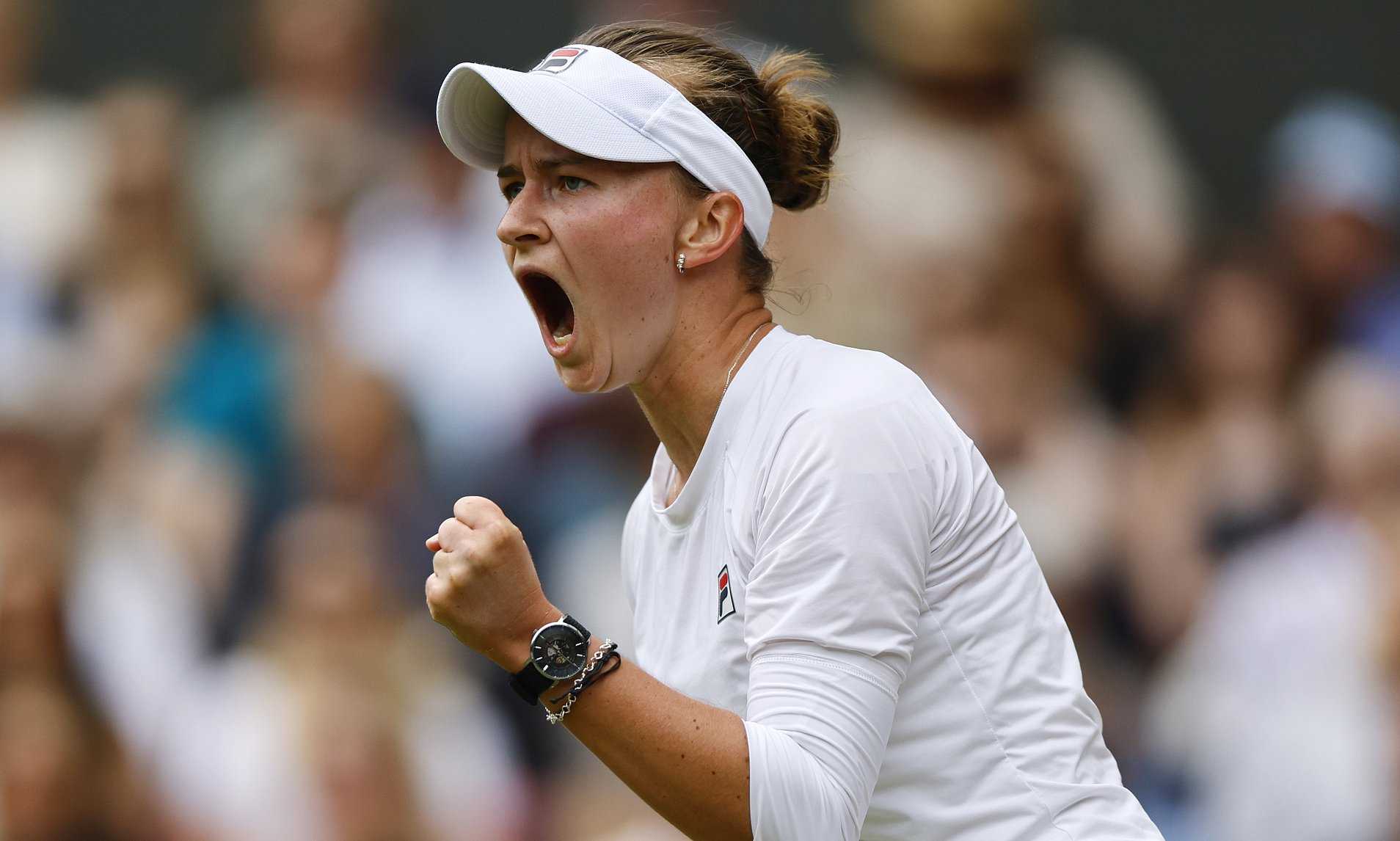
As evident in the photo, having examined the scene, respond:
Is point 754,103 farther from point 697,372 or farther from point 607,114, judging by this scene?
point 697,372

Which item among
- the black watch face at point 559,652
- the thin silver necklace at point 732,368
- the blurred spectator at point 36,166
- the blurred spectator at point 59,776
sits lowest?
the blurred spectator at point 59,776

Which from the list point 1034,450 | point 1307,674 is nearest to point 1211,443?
point 1034,450

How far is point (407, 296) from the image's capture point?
6.04 m

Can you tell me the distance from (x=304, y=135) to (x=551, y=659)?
4468mm

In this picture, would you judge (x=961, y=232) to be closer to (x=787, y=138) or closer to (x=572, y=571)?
(x=572, y=571)

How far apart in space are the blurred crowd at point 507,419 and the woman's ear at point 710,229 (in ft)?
6.26

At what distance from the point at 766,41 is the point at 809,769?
4.83 meters

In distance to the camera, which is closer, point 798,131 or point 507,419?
point 798,131

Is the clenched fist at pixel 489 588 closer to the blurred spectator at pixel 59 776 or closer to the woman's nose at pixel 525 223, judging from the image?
the woman's nose at pixel 525 223

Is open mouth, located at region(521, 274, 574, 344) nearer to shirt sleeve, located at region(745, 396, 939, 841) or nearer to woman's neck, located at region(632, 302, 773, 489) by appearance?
woman's neck, located at region(632, 302, 773, 489)

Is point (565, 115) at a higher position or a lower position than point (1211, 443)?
higher

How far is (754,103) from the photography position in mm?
2762

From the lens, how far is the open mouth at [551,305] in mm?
2707

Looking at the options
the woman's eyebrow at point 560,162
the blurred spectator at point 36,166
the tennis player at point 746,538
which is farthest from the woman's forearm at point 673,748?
the blurred spectator at point 36,166
